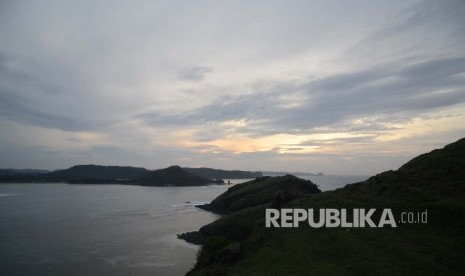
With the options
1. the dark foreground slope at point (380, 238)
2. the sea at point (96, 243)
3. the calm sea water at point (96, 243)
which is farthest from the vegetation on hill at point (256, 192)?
the dark foreground slope at point (380, 238)

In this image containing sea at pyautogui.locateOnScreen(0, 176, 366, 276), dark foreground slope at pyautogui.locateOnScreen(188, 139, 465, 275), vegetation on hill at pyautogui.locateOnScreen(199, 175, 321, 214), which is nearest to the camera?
dark foreground slope at pyautogui.locateOnScreen(188, 139, 465, 275)

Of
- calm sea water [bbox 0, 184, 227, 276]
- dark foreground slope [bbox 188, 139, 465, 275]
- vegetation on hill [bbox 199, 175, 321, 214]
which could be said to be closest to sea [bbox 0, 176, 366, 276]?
calm sea water [bbox 0, 184, 227, 276]

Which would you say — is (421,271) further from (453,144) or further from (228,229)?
(228,229)

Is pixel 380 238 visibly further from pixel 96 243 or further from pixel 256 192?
pixel 256 192

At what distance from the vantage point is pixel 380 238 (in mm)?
36562

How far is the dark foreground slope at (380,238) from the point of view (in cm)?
3136

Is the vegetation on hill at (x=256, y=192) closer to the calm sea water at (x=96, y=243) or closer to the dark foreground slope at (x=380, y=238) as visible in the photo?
the calm sea water at (x=96, y=243)

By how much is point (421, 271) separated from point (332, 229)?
1363cm

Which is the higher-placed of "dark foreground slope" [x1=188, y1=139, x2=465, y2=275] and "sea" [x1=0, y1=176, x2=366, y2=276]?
"dark foreground slope" [x1=188, y1=139, x2=465, y2=275]

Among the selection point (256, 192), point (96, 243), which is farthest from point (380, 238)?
point (256, 192)

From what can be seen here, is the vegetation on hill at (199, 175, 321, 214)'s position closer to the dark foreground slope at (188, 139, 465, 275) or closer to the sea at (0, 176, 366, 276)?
the sea at (0, 176, 366, 276)

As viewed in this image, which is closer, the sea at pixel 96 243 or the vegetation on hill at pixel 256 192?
the sea at pixel 96 243

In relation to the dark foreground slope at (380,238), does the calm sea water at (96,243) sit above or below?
below

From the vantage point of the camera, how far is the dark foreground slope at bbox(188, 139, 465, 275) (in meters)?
31.4
